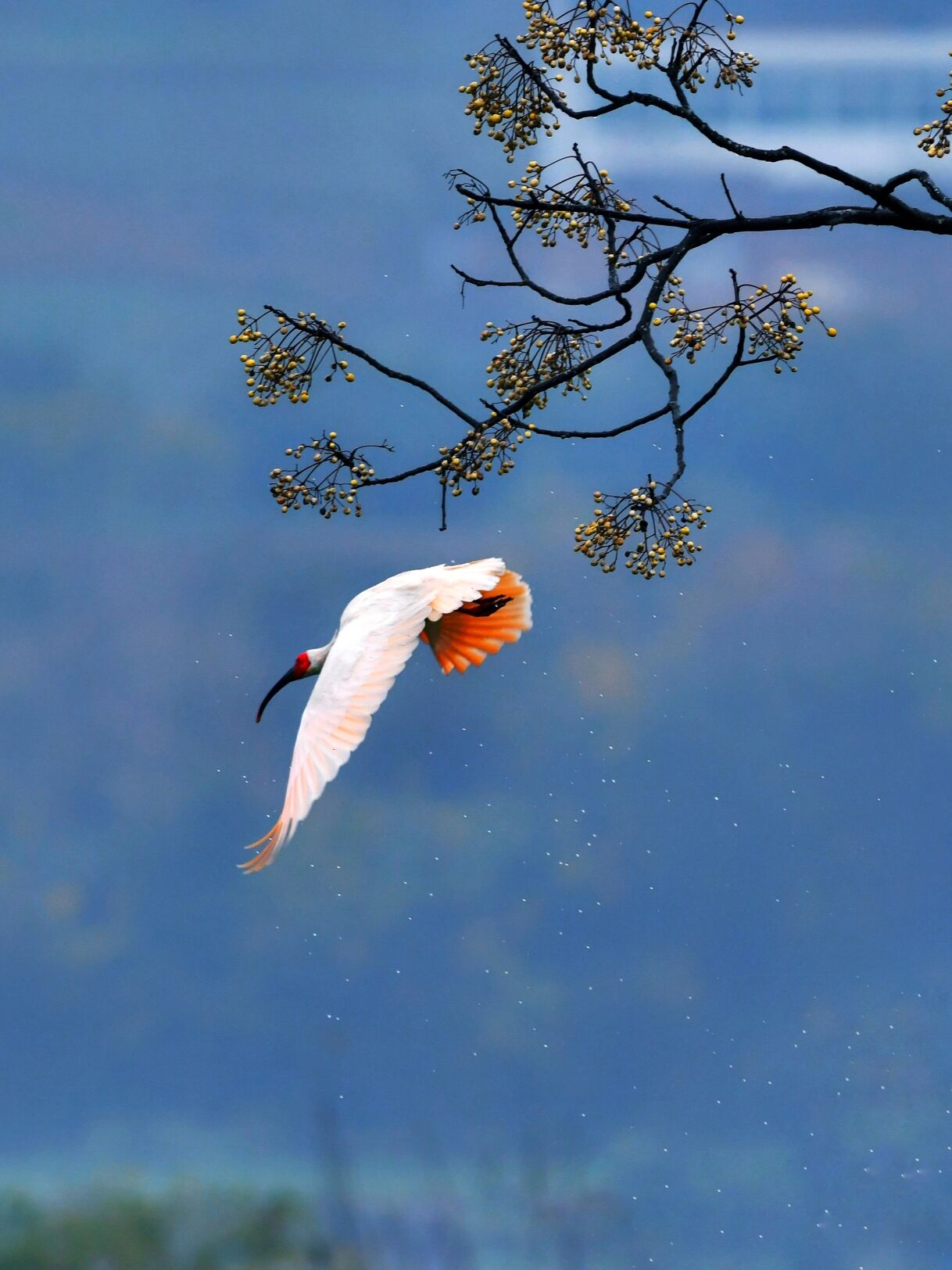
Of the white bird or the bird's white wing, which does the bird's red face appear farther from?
the bird's white wing

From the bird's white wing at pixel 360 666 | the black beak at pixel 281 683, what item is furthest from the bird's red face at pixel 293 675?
the bird's white wing at pixel 360 666

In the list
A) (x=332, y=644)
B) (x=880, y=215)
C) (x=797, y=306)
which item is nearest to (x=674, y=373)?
(x=797, y=306)

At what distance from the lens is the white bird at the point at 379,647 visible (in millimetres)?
7465

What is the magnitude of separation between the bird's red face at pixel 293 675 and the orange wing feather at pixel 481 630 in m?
0.67

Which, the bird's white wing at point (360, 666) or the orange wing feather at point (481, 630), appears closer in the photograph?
the bird's white wing at point (360, 666)

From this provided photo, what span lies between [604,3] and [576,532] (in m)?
2.43

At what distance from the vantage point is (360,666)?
8008mm

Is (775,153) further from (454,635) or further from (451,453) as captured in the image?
(454,635)

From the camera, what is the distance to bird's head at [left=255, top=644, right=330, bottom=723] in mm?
9398

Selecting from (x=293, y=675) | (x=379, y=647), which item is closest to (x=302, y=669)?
(x=293, y=675)

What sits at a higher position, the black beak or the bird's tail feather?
the black beak

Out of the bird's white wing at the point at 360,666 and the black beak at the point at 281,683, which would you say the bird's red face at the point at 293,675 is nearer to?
the black beak at the point at 281,683

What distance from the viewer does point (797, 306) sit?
8.23 metres

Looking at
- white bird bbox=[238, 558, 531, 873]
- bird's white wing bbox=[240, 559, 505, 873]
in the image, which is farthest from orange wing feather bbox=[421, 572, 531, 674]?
bird's white wing bbox=[240, 559, 505, 873]
